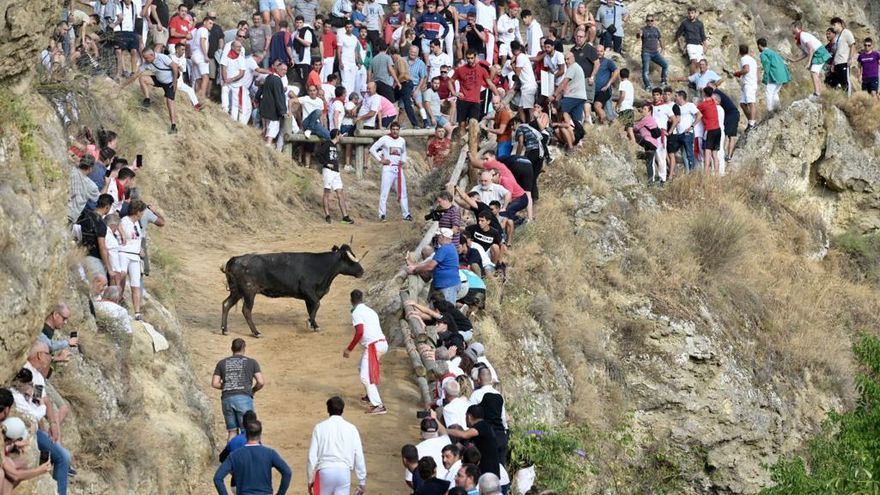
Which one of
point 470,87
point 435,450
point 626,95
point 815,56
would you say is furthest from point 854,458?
point 815,56

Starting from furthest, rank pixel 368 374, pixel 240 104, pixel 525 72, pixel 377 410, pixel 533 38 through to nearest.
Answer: pixel 533 38, pixel 240 104, pixel 525 72, pixel 377 410, pixel 368 374

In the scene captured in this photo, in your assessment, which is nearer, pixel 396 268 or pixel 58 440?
pixel 58 440

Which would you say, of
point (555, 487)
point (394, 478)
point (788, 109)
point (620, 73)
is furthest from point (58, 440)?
point (788, 109)

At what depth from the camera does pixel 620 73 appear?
3172 cm

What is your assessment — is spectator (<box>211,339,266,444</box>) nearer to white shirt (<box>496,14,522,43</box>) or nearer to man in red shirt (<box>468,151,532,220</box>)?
man in red shirt (<box>468,151,532,220</box>)

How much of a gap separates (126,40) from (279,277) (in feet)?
25.6

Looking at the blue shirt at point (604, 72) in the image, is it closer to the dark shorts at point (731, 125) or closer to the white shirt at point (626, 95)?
the white shirt at point (626, 95)

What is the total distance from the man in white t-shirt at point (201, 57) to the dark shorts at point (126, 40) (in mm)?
A: 1586

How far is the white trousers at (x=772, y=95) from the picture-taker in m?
34.6

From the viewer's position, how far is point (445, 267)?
69.1 feet

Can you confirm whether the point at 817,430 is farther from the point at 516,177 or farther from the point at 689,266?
the point at 516,177

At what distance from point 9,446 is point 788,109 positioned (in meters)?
25.7

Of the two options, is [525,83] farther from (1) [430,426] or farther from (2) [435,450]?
(2) [435,450]

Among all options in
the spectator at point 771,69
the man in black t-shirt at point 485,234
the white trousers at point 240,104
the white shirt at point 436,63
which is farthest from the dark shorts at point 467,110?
the spectator at point 771,69
